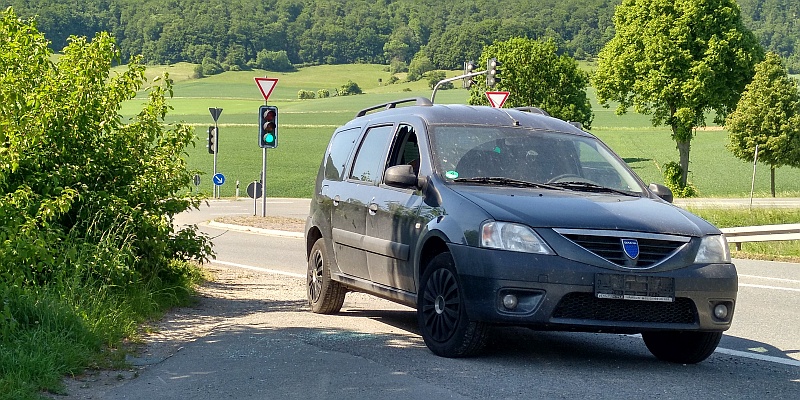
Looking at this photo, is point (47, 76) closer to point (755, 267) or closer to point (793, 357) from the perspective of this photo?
point (793, 357)

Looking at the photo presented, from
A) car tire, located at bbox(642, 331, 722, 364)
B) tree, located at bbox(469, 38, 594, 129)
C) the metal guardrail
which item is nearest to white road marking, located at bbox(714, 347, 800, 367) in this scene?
car tire, located at bbox(642, 331, 722, 364)

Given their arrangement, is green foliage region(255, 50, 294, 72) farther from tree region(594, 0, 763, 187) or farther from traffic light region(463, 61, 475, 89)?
traffic light region(463, 61, 475, 89)

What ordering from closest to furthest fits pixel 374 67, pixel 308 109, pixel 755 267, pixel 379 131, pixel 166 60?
pixel 379 131 → pixel 755 267 → pixel 308 109 → pixel 166 60 → pixel 374 67

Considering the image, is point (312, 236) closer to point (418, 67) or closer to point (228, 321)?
point (228, 321)

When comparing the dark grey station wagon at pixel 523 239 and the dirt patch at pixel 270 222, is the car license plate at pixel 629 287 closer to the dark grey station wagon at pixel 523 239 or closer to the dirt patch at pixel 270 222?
the dark grey station wagon at pixel 523 239

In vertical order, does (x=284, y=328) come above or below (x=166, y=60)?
below

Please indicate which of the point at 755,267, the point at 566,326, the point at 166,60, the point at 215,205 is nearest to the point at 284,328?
the point at 566,326

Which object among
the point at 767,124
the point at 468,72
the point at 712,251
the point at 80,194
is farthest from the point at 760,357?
the point at 767,124

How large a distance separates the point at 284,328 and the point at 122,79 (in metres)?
3.47

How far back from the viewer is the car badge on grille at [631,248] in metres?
7.50

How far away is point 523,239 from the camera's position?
24.7 feet

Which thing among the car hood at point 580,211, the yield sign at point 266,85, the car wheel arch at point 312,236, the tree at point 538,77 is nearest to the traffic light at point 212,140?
the yield sign at point 266,85

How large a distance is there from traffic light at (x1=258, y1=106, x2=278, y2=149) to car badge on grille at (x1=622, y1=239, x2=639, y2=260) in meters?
21.1

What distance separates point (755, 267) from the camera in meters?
17.4
